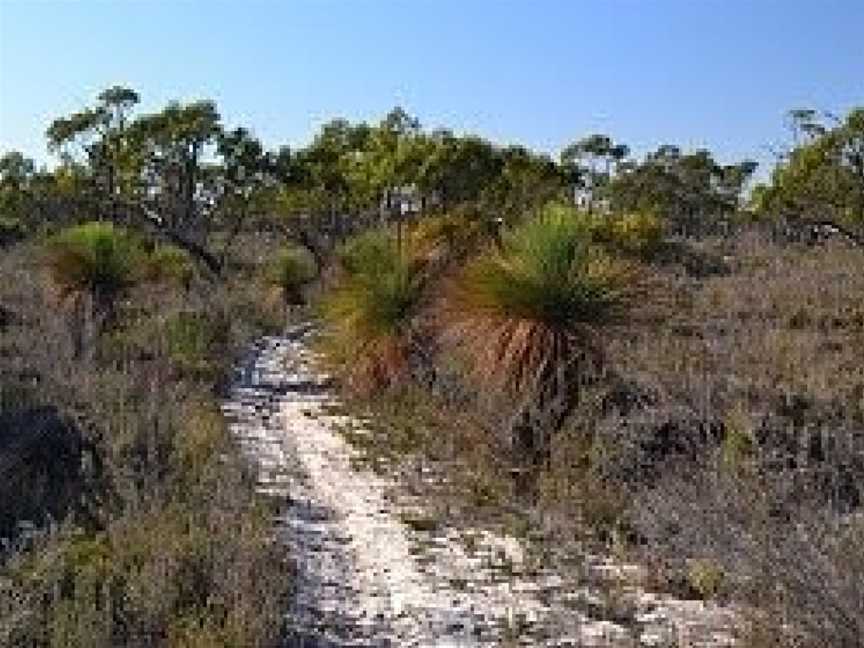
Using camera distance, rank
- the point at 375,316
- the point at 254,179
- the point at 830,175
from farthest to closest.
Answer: the point at 254,179 → the point at 830,175 → the point at 375,316

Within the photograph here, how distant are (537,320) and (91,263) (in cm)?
1023

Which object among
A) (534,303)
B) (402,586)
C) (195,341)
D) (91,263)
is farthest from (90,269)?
(402,586)

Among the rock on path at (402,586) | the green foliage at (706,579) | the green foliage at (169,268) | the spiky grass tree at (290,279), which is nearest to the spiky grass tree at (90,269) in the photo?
the rock on path at (402,586)

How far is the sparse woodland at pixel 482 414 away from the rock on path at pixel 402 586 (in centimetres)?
30

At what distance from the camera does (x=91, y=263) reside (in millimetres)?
20375

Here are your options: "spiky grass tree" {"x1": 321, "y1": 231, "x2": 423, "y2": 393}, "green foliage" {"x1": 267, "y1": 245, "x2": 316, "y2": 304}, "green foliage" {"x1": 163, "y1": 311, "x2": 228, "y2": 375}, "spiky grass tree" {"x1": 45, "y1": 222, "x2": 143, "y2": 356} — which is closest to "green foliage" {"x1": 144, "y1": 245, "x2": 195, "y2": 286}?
"green foliage" {"x1": 267, "y1": 245, "x2": 316, "y2": 304}

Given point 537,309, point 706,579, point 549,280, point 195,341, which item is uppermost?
point 549,280

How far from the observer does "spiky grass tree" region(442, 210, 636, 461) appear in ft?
38.7

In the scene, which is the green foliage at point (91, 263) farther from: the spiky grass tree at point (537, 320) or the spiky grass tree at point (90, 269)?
the spiky grass tree at point (537, 320)

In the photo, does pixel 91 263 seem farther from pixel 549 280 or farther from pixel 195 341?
pixel 549 280

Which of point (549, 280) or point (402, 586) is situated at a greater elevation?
→ point (549, 280)

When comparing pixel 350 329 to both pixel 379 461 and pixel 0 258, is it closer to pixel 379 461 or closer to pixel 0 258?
pixel 379 461

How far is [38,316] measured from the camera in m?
23.3

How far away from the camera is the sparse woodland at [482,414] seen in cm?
693
